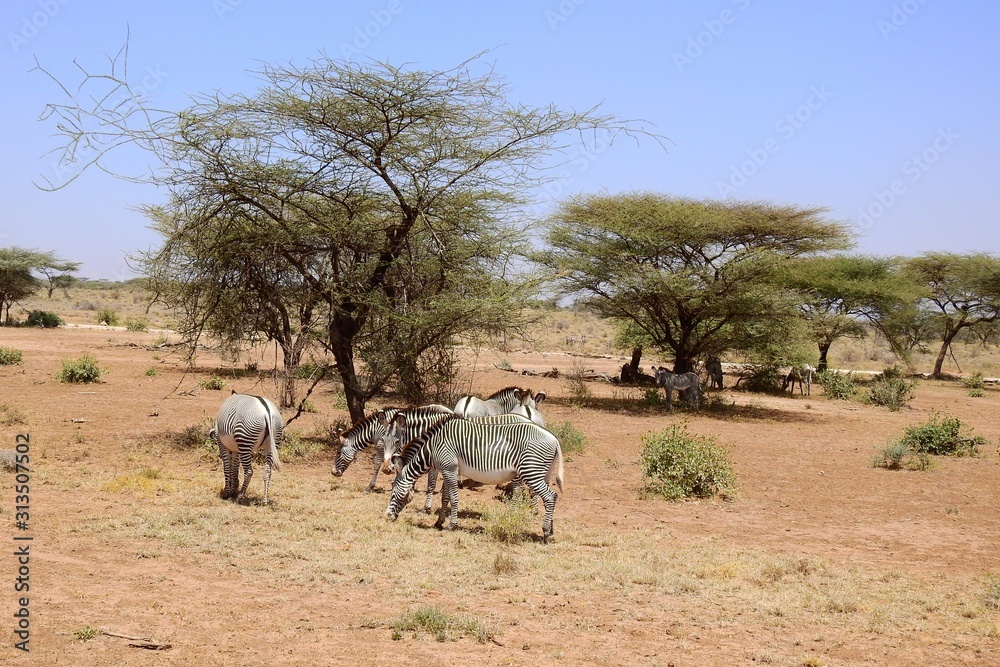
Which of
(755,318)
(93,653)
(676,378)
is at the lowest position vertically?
(93,653)

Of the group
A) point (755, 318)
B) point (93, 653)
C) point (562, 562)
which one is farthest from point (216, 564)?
point (755, 318)

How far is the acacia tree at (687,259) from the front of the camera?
24438mm

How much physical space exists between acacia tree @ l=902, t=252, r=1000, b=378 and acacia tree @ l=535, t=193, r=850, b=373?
18.5 metres

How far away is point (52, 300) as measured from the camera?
6681 centimetres

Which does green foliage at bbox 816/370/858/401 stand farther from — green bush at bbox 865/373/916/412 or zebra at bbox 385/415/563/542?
zebra at bbox 385/415/563/542

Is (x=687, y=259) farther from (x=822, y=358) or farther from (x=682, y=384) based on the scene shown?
(x=822, y=358)

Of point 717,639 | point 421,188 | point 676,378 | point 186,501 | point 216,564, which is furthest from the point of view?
point 676,378

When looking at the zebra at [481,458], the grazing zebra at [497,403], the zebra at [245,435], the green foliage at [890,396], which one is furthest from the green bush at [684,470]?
the green foliage at [890,396]

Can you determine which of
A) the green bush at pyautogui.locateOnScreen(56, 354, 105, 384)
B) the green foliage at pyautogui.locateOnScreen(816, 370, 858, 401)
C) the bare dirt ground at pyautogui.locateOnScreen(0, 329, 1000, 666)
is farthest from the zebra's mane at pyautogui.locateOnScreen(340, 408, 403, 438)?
the green foliage at pyautogui.locateOnScreen(816, 370, 858, 401)

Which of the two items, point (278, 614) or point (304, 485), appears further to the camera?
point (304, 485)

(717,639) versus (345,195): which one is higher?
(345,195)

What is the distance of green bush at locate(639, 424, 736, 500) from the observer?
12805 millimetres

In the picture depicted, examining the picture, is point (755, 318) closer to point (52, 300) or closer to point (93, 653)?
point (93, 653)

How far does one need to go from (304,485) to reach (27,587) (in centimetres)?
528
